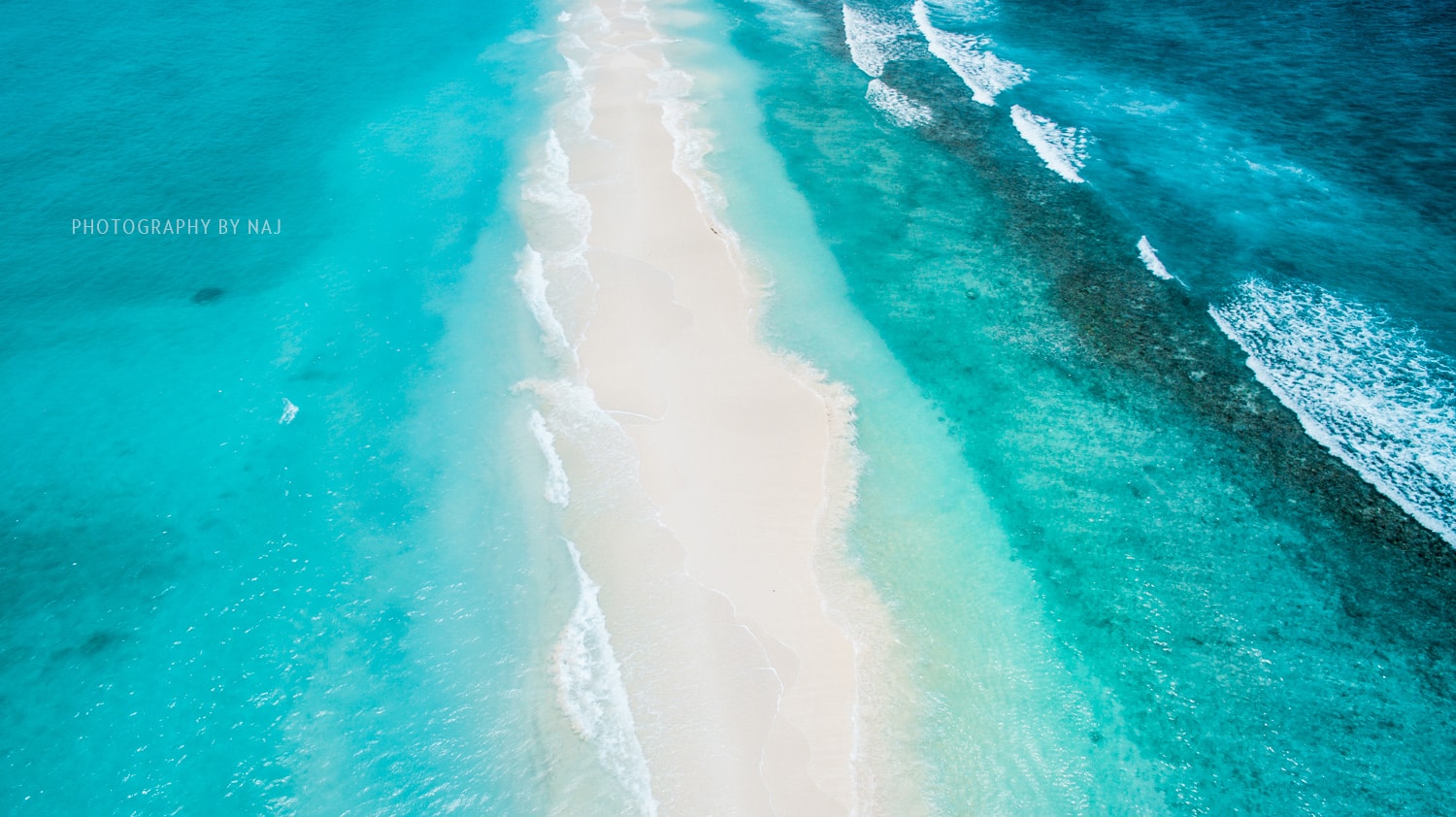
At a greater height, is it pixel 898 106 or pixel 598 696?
pixel 898 106

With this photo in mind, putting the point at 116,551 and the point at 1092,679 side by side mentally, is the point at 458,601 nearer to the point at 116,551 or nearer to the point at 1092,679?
the point at 116,551

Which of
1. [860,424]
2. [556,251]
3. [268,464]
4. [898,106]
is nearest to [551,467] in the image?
[268,464]

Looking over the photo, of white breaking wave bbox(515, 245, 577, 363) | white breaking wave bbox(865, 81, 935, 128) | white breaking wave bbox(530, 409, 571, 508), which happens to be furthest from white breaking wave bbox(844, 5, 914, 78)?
white breaking wave bbox(530, 409, 571, 508)

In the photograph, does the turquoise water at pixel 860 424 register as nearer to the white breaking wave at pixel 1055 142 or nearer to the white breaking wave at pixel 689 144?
the white breaking wave at pixel 1055 142

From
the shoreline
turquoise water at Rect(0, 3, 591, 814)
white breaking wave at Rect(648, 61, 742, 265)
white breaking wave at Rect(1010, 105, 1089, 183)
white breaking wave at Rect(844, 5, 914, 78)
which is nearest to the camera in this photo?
the shoreline

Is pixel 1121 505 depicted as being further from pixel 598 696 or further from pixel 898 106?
pixel 898 106

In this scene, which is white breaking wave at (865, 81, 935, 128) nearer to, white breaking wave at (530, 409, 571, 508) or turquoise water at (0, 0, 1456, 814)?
turquoise water at (0, 0, 1456, 814)
